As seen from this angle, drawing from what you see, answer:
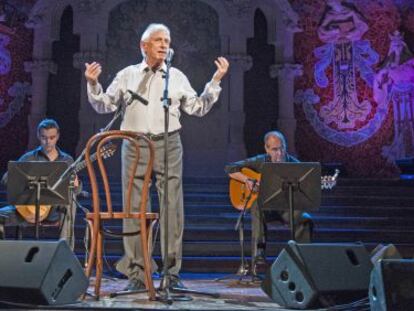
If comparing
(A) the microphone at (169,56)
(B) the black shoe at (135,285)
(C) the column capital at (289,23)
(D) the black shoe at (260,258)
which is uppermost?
(C) the column capital at (289,23)

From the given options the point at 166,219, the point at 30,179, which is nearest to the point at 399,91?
the point at 30,179

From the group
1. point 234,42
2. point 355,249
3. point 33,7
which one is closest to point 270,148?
point 355,249

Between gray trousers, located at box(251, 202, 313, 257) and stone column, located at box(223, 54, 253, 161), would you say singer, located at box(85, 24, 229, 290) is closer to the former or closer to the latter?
gray trousers, located at box(251, 202, 313, 257)

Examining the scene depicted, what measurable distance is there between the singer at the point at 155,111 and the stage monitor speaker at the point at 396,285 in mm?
1646

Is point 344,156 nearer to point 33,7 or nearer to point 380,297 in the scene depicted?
point 33,7

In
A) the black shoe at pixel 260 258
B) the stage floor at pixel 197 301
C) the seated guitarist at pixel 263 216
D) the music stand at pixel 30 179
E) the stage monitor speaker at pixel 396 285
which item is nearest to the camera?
the stage monitor speaker at pixel 396 285

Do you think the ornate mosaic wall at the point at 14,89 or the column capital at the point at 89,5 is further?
the column capital at the point at 89,5

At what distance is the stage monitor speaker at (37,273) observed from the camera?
304 cm

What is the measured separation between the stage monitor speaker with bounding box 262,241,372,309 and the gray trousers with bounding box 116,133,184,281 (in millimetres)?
748

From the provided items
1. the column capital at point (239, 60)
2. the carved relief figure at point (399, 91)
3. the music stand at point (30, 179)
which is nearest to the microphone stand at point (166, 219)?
the music stand at point (30, 179)

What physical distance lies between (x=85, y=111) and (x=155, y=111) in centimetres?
672

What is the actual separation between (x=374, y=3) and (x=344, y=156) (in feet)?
9.92

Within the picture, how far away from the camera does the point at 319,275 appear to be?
327 centimetres

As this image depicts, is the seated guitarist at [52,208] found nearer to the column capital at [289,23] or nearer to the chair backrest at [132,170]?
the chair backrest at [132,170]
